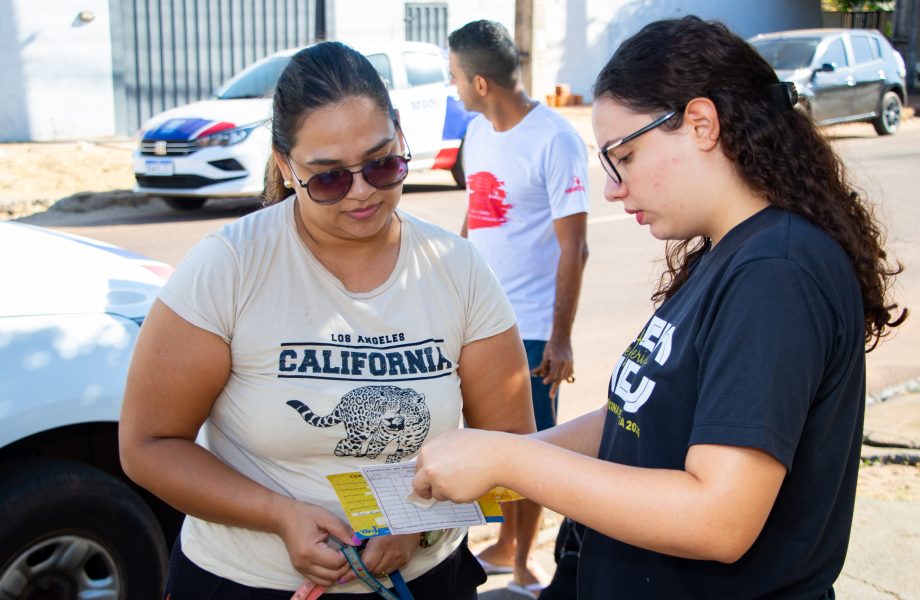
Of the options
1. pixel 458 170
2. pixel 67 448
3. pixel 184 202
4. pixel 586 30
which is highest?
pixel 586 30

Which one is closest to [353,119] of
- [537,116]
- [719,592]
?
[719,592]

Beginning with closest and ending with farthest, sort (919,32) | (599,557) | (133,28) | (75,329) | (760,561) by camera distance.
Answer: (760,561) → (599,557) → (75,329) → (133,28) → (919,32)

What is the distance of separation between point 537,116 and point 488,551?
1.81m

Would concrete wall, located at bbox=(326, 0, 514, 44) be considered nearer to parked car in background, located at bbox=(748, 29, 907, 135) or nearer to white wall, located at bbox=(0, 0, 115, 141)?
white wall, located at bbox=(0, 0, 115, 141)

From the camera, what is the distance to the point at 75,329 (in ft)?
10.3

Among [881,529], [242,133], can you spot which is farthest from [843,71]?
[881,529]

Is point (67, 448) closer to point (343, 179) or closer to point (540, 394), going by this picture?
point (343, 179)

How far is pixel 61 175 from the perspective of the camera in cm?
1359

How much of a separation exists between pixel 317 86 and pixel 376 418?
0.72 m

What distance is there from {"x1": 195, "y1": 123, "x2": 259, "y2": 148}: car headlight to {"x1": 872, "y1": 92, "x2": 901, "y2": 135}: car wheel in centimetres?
1315

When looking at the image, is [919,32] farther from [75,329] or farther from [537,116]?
[75,329]

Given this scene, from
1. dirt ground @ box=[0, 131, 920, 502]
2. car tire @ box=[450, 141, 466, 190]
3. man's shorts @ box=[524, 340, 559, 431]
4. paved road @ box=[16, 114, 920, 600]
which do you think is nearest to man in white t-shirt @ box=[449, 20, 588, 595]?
man's shorts @ box=[524, 340, 559, 431]

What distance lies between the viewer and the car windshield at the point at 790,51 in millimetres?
17836

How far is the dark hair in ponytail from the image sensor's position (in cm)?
219
